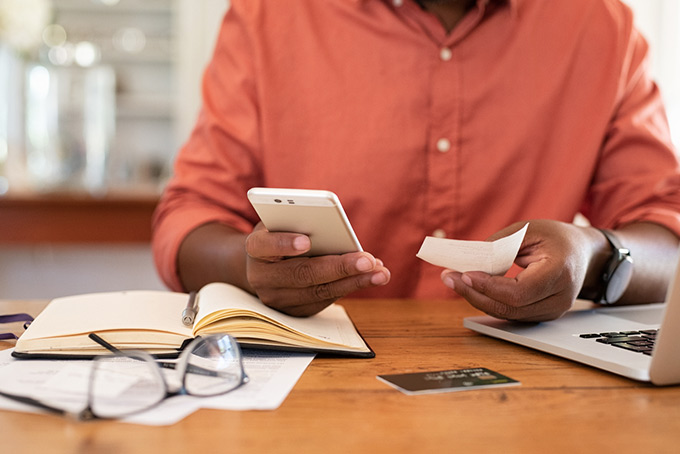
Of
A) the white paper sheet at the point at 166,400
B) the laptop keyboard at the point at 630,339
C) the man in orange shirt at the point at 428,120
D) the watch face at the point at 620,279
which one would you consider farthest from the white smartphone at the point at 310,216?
the man in orange shirt at the point at 428,120

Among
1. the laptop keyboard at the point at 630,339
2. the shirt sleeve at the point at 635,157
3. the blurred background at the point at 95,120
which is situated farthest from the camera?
the blurred background at the point at 95,120

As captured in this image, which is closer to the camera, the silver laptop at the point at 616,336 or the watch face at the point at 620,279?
the silver laptop at the point at 616,336

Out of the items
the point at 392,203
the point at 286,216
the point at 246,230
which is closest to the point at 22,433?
the point at 286,216

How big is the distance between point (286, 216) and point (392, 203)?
1.94ft

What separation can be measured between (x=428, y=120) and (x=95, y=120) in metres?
2.37

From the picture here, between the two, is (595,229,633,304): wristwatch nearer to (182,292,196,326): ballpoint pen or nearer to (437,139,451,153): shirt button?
(437,139,451,153): shirt button

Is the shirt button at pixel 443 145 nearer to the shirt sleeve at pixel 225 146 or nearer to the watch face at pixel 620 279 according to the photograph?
the shirt sleeve at pixel 225 146

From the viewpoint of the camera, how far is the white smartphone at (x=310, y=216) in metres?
0.67

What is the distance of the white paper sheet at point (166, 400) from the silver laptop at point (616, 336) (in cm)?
25

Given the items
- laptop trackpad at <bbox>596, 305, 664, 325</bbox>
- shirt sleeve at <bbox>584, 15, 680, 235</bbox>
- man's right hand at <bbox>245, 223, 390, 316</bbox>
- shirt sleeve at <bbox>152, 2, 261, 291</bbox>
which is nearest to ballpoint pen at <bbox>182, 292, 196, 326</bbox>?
man's right hand at <bbox>245, 223, 390, 316</bbox>

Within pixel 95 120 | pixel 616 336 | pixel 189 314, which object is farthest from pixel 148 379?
pixel 95 120

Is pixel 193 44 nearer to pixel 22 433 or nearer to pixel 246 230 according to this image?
pixel 246 230

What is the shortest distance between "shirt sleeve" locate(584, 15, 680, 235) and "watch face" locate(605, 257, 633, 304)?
11.9 inches

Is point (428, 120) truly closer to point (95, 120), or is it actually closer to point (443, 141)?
point (443, 141)
